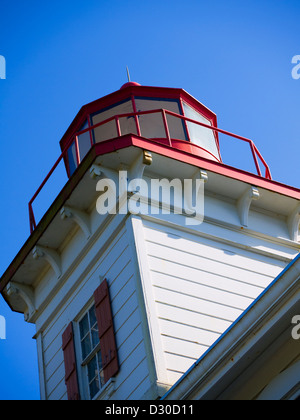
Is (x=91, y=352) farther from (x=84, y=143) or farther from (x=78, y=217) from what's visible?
(x=84, y=143)

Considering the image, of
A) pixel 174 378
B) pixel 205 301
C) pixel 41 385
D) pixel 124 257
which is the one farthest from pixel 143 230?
pixel 41 385

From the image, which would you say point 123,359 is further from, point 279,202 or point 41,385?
point 279,202

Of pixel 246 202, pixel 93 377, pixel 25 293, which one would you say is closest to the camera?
pixel 93 377

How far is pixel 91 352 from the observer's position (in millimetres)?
10984

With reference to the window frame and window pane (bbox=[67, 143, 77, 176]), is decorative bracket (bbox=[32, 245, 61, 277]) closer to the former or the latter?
the window frame

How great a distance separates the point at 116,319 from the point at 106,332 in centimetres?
24

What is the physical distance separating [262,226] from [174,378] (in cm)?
381

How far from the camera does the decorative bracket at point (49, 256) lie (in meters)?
12.5

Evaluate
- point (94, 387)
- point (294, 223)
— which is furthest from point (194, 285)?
point (294, 223)

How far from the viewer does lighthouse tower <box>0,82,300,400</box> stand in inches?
397

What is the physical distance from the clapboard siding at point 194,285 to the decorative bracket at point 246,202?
1.74ft

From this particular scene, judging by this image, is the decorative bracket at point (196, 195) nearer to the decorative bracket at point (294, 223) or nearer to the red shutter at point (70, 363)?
the decorative bracket at point (294, 223)

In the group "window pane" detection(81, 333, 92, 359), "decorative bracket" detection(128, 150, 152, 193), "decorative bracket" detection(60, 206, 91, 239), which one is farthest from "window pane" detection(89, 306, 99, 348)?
"decorative bracket" detection(128, 150, 152, 193)

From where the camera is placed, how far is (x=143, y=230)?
35.8ft
